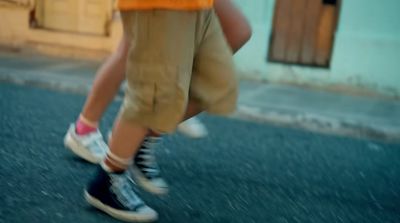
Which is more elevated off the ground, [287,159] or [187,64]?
[187,64]

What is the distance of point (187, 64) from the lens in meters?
2.09

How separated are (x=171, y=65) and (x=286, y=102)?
2.82 meters

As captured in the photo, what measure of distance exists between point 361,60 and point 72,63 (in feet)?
8.54

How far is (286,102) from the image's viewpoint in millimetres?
4762

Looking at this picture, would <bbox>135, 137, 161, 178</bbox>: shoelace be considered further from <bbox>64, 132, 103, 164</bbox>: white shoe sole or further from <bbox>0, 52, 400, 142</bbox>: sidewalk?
<bbox>0, 52, 400, 142</bbox>: sidewalk

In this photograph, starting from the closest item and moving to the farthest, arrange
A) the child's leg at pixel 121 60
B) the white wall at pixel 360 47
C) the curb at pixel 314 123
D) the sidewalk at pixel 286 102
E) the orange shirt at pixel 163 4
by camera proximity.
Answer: the orange shirt at pixel 163 4 → the child's leg at pixel 121 60 → the curb at pixel 314 123 → the sidewalk at pixel 286 102 → the white wall at pixel 360 47

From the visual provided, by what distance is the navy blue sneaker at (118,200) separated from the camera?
2.25m

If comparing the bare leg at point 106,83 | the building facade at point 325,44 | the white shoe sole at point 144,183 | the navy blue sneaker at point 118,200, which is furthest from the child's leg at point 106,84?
the building facade at point 325,44

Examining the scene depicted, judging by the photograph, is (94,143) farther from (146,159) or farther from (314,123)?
(314,123)

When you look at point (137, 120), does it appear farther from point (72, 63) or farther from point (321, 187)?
point (72, 63)

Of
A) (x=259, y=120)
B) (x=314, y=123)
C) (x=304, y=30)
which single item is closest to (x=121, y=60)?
(x=259, y=120)

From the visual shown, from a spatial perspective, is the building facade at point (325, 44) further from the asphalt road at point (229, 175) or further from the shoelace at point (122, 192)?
the shoelace at point (122, 192)

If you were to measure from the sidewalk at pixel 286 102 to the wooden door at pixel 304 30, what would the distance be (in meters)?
0.32

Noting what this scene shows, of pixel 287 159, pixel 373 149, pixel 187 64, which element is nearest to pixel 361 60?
pixel 373 149
